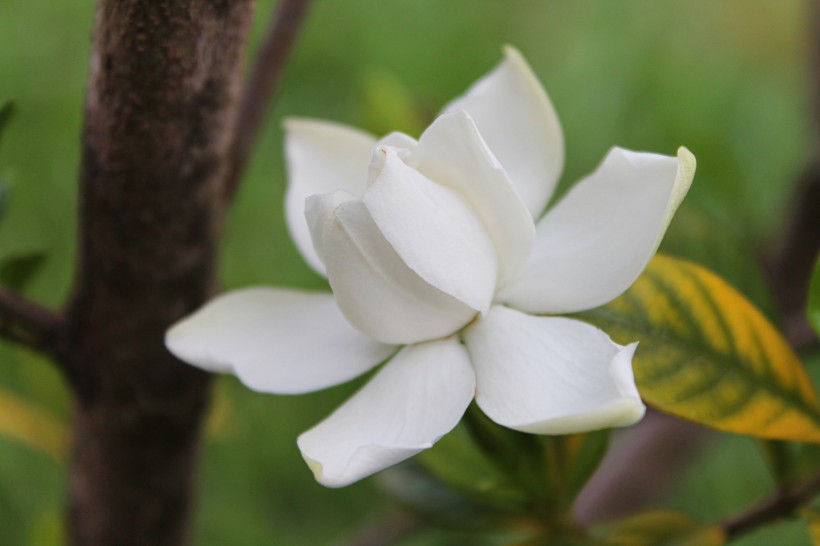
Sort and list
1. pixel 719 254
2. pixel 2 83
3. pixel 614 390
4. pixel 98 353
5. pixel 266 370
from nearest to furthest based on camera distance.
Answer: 1. pixel 614 390
2. pixel 266 370
3. pixel 98 353
4. pixel 719 254
5. pixel 2 83

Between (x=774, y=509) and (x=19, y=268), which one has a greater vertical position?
(x=19, y=268)

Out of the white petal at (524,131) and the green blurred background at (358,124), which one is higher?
the white petal at (524,131)

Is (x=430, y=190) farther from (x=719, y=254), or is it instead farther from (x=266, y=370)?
(x=719, y=254)

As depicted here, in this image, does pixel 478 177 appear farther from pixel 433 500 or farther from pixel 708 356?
pixel 433 500

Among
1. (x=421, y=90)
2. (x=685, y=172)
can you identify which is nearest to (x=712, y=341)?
(x=685, y=172)

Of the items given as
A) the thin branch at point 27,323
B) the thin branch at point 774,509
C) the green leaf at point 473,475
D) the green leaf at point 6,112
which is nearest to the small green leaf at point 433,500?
the green leaf at point 473,475

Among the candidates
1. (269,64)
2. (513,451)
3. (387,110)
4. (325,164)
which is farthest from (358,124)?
(513,451)

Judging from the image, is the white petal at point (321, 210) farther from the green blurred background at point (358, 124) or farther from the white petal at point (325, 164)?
the green blurred background at point (358, 124)
